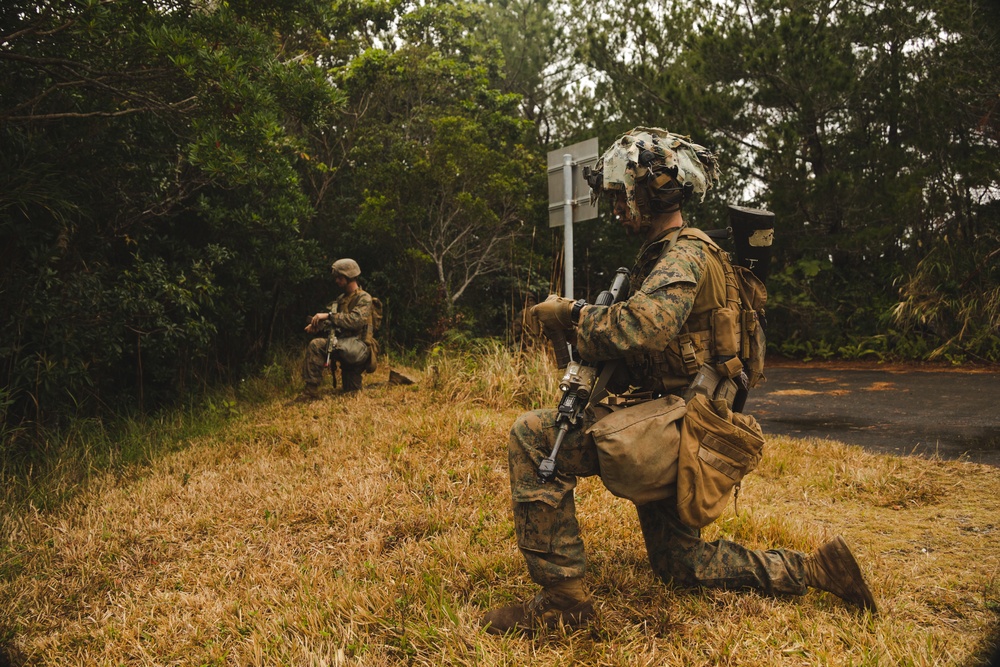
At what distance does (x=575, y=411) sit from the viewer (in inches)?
106

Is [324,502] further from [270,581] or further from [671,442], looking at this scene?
[671,442]

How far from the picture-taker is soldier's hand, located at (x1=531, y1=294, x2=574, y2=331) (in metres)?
2.83

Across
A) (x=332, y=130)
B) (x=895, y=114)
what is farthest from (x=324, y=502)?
(x=895, y=114)

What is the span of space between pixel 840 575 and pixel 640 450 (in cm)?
115

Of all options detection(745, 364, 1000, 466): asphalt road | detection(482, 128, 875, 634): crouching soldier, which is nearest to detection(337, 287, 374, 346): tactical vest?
detection(745, 364, 1000, 466): asphalt road

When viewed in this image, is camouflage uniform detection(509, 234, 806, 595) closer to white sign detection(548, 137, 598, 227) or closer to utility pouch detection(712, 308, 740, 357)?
utility pouch detection(712, 308, 740, 357)

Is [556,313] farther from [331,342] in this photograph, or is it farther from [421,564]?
[331,342]

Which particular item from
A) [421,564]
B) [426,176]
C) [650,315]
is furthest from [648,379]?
[426,176]

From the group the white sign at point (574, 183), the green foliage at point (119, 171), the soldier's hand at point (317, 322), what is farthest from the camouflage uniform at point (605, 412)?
the soldier's hand at point (317, 322)

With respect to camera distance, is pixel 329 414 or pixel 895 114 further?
pixel 895 114

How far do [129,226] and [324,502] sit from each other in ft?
15.5

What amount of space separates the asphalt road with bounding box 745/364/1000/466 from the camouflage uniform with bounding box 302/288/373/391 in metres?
4.69

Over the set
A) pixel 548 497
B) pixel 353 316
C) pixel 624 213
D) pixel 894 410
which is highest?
pixel 624 213

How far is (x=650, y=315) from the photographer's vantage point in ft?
8.30
